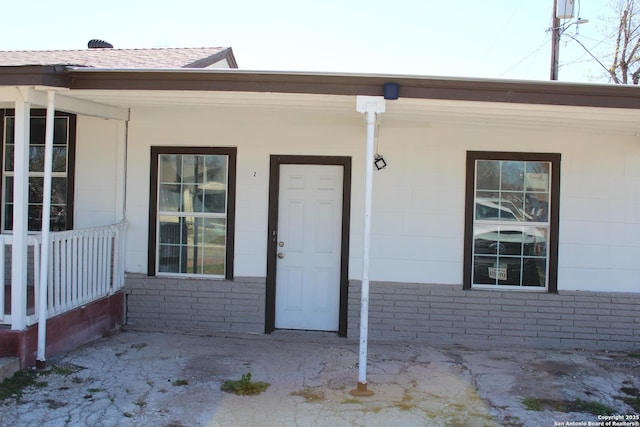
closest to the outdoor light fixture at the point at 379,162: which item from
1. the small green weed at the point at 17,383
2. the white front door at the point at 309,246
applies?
the white front door at the point at 309,246

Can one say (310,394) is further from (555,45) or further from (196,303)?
(555,45)

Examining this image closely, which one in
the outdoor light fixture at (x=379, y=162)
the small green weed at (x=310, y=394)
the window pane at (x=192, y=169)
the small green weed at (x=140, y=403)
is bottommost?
the small green weed at (x=140, y=403)

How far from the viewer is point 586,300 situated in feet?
21.4

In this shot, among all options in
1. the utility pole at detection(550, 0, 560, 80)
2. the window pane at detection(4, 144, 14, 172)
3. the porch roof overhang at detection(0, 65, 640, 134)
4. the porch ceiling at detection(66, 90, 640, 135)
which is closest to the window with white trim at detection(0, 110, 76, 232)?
the window pane at detection(4, 144, 14, 172)

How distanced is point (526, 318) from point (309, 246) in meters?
2.64

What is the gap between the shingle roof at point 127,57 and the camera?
734cm

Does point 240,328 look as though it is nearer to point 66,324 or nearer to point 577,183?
point 66,324

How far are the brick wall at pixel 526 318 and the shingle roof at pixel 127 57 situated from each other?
12.9 ft

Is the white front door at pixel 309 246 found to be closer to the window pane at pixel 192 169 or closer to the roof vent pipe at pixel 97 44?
the window pane at pixel 192 169

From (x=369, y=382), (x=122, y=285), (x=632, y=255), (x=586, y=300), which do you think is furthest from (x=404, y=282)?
(x=122, y=285)

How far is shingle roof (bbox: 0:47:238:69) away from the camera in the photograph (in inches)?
289

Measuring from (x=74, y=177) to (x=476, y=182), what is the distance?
479 centimetres

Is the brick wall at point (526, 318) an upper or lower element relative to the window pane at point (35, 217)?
lower

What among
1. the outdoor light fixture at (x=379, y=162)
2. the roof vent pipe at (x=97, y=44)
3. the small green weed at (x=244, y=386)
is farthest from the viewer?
the roof vent pipe at (x=97, y=44)
